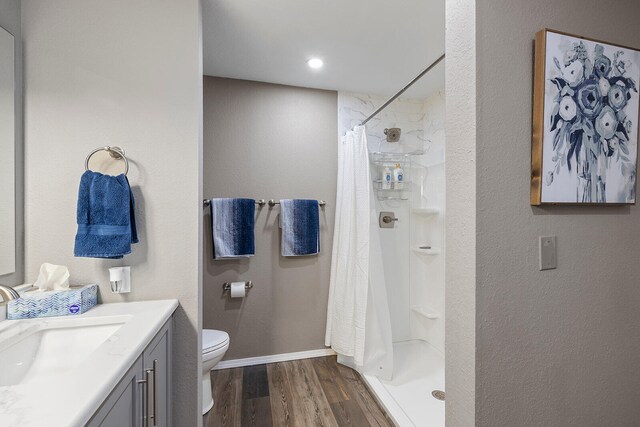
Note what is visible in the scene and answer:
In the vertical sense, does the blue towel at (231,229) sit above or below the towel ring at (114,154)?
below

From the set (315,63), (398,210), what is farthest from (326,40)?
(398,210)

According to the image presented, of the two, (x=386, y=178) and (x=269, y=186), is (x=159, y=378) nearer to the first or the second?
(x=269, y=186)

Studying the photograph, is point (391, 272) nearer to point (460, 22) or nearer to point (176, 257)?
point (176, 257)

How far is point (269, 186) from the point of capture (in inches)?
96.6

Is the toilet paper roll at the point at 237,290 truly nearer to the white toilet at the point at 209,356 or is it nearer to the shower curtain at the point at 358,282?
the white toilet at the point at 209,356

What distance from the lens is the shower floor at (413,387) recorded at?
1.74 m

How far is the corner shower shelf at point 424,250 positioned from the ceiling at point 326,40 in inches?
58.5

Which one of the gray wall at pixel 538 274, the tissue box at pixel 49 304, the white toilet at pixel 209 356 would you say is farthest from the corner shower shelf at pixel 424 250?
the tissue box at pixel 49 304

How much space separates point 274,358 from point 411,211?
186 cm

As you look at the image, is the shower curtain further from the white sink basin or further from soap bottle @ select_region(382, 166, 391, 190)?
the white sink basin

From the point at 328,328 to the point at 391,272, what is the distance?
2.70 ft

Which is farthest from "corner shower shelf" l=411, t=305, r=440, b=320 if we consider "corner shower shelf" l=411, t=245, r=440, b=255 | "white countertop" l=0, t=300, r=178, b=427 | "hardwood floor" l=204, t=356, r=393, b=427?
"white countertop" l=0, t=300, r=178, b=427

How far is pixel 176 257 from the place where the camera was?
1371mm

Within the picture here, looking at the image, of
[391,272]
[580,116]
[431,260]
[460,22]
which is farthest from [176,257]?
[431,260]
